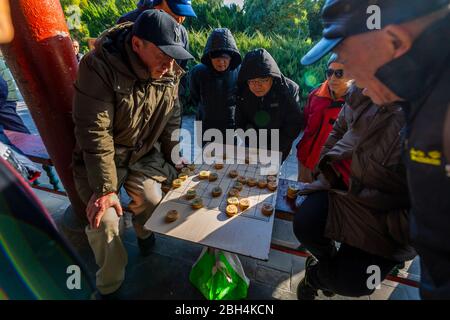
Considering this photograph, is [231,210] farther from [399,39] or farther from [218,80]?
[218,80]

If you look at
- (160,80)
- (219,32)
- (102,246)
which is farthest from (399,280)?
(219,32)

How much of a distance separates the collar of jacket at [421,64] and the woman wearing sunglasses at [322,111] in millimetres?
1369

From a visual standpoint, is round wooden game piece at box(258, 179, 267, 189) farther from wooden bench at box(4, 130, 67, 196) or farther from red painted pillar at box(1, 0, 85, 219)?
wooden bench at box(4, 130, 67, 196)

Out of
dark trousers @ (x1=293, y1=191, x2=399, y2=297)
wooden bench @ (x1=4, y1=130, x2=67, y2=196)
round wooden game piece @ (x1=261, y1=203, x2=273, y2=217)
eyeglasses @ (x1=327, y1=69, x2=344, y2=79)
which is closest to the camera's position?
dark trousers @ (x1=293, y1=191, x2=399, y2=297)

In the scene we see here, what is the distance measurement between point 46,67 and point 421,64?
247 cm

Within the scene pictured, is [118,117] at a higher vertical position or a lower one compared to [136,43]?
lower

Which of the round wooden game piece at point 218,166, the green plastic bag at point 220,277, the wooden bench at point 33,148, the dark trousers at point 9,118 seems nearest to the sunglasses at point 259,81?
the round wooden game piece at point 218,166

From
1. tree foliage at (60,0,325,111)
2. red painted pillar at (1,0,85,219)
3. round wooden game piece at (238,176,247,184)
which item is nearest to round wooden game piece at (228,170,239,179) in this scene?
round wooden game piece at (238,176,247,184)

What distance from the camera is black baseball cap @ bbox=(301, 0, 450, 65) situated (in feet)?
2.77

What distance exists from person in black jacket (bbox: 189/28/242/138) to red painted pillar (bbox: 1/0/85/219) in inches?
61.3

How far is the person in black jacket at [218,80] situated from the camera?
2973mm

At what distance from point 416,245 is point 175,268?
6.48ft

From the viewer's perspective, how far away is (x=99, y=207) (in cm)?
174

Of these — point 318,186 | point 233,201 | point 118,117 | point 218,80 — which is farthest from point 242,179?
point 218,80
